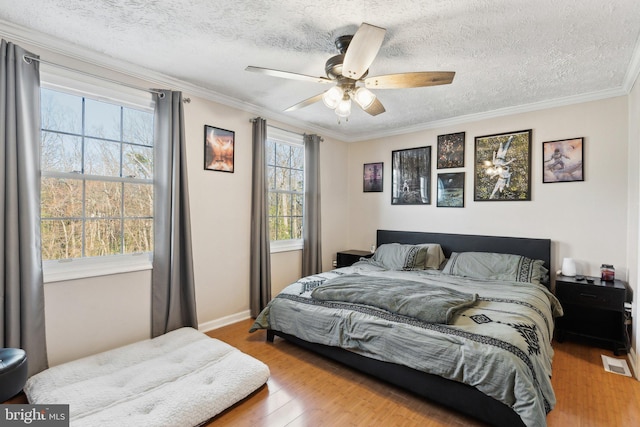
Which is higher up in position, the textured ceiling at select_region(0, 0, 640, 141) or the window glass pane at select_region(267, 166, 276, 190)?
the textured ceiling at select_region(0, 0, 640, 141)

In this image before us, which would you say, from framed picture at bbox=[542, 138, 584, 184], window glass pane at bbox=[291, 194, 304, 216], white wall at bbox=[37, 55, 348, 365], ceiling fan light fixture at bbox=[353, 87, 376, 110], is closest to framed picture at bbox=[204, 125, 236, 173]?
white wall at bbox=[37, 55, 348, 365]

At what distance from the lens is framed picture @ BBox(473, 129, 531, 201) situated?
3.57 metres

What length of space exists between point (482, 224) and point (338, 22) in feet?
9.87

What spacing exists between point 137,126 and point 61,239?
1154 mm

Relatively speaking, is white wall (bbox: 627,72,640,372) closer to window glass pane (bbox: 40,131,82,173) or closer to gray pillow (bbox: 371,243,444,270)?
gray pillow (bbox: 371,243,444,270)

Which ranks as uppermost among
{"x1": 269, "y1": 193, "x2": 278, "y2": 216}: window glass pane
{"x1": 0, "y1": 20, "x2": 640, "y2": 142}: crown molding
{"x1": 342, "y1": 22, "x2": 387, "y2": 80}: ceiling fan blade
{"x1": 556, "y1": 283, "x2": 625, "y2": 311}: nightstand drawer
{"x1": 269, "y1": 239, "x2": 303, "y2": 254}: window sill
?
{"x1": 0, "y1": 20, "x2": 640, "y2": 142}: crown molding

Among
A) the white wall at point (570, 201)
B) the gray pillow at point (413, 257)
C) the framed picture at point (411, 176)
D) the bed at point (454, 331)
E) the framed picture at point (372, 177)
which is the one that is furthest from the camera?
the framed picture at point (372, 177)

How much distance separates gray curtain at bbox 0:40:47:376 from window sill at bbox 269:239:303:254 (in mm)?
Answer: 2257

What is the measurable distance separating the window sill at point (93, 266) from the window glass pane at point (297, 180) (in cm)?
206

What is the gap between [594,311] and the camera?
300 cm

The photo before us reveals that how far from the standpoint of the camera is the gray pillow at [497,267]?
10.5 feet

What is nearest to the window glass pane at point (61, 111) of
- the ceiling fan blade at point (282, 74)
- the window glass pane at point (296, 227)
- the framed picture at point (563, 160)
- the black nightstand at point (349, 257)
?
the ceiling fan blade at point (282, 74)

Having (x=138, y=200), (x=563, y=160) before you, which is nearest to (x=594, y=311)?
(x=563, y=160)

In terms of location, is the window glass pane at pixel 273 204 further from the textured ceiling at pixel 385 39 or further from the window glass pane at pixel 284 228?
the textured ceiling at pixel 385 39
